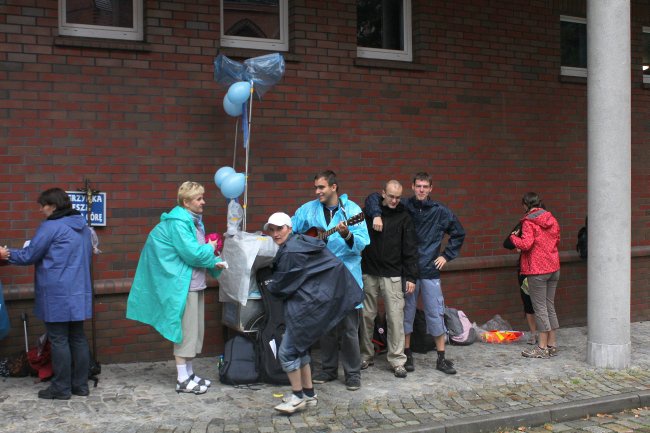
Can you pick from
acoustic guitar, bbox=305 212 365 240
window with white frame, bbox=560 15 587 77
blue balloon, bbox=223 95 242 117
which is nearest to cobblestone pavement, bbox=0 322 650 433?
acoustic guitar, bbox=305 212 365 240

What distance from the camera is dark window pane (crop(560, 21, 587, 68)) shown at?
961 centimetres

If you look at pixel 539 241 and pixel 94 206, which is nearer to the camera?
pixel 94 206

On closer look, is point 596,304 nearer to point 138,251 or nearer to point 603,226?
point 603,226

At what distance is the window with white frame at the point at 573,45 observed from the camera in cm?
956

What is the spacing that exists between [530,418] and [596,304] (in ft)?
6.28

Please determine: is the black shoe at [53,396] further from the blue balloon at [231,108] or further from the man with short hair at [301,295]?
the blue balloon at [231,108]

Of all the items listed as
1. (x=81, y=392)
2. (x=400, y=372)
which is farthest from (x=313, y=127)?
(x=81, y=392)

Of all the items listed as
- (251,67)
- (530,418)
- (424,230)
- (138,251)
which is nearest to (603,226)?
(424,230)

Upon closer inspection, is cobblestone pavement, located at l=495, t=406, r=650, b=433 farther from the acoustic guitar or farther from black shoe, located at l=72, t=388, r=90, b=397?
black shoe, located at l=72, t=388, r=90, b=397

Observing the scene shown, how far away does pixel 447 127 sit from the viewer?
8.59 metres

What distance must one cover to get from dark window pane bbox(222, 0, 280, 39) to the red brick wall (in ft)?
0.82

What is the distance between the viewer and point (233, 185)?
6652mm

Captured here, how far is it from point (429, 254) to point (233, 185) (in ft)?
6.56

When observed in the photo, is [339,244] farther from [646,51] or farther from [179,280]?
[646,51]
